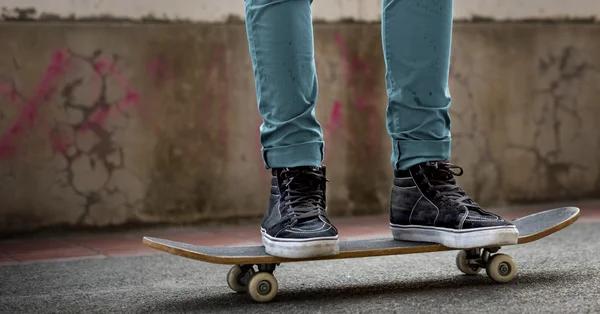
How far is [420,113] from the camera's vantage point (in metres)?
2.11

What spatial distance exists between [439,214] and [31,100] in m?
2.45

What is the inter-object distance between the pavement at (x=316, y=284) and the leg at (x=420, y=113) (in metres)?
0.19

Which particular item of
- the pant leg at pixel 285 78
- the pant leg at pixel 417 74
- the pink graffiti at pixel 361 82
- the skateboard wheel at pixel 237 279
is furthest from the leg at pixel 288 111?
the pink graffiti at pixel 361 82

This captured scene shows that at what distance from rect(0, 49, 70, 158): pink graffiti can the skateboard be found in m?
2.10

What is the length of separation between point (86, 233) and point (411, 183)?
2.30 m

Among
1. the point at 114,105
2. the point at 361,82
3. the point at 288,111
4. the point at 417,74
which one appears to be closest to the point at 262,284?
the point at 288,111

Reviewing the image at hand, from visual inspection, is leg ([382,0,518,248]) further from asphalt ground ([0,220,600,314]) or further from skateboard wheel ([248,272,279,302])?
skateboard wheel ([248,272,279,302])

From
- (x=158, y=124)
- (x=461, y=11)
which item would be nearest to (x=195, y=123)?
(x=158, y=124)

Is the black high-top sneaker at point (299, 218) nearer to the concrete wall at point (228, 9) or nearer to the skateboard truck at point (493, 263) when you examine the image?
the skateboard truck at point (493, 263)

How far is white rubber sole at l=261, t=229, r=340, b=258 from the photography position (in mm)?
1914

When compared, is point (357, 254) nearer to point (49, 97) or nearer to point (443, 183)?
point (443, 183)

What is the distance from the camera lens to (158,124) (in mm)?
4129

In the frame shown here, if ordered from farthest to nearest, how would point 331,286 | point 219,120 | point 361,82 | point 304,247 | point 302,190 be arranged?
1. point 361,82
2. point 219,120
3. point 331,286
4. point 302,190
5. point 304,247

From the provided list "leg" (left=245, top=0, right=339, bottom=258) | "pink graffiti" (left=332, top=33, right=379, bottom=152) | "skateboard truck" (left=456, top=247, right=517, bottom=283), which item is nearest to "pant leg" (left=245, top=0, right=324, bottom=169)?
"leg" (left=245, top=0, right=339, bottom=258)
